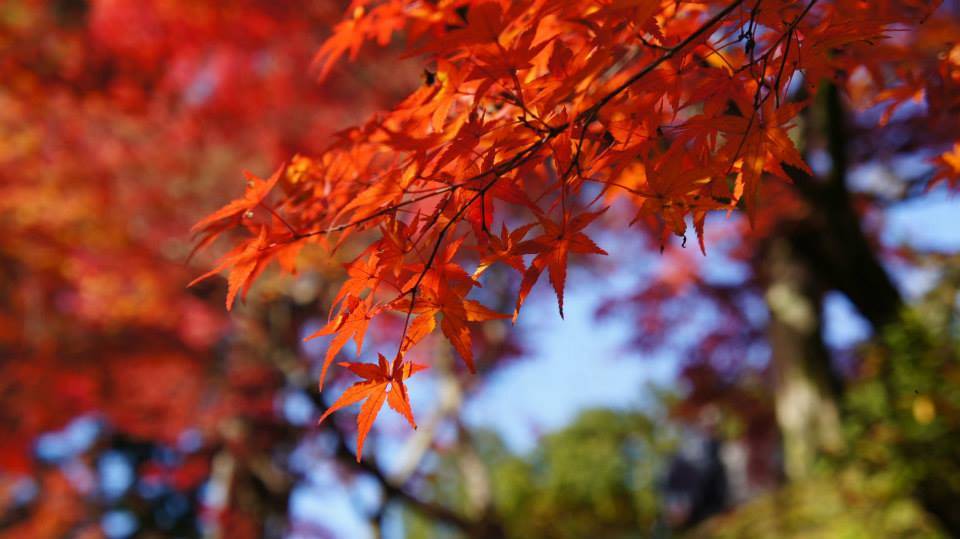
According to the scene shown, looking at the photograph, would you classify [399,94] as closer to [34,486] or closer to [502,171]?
[502,171]

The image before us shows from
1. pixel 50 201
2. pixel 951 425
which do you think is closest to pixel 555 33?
pixel 951 425

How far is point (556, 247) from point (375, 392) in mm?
339

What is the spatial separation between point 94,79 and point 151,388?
141 inches

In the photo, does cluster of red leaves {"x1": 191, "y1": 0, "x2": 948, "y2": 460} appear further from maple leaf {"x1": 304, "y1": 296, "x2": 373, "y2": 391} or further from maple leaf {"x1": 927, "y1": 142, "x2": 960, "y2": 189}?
maple leaf {"x1": 927, "y1": 142, "x2": 960, "y2": 189}

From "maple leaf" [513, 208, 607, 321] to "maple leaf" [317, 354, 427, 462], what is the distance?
20 centimetres

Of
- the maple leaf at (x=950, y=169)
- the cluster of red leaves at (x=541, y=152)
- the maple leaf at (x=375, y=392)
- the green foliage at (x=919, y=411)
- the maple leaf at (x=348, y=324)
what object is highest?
the green foliage at (x=919, y=411)

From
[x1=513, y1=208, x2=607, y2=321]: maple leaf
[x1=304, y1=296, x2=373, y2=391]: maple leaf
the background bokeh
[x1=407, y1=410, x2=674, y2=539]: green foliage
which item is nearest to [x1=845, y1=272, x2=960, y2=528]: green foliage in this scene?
the background bokeh

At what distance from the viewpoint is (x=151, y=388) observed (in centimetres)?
828

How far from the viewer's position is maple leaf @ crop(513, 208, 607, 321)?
1.02 meters

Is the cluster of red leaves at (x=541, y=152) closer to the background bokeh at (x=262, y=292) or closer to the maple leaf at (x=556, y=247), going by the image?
the maple leaf at (x=556, y=247)

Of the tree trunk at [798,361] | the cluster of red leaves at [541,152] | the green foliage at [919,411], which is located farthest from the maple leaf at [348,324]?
the tree trunk at [798,361]

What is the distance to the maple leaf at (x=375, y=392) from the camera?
41.7 inches

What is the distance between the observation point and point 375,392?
108 centimetres

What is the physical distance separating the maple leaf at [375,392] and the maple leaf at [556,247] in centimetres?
20
